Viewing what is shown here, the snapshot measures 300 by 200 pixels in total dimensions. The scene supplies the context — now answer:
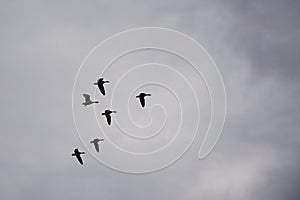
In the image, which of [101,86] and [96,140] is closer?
[101,86]

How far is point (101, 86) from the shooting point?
6019 inches

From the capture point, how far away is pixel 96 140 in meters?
170

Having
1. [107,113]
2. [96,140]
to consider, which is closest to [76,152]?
[96,140]

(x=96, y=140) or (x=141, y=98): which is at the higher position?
(x=141, y=98)

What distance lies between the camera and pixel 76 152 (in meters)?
169

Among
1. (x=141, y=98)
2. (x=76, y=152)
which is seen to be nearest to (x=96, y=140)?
(x=76, y=152)

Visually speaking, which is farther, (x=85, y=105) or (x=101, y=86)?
(x=85, y=105)

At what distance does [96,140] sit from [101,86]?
24181 millimetres

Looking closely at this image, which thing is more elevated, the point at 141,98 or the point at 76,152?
the point at 141,98

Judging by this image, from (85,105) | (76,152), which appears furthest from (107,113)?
(76,152)

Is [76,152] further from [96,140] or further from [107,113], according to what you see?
[107,113]

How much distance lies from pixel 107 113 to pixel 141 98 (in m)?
12.2

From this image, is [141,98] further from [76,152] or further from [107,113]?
[76,152]

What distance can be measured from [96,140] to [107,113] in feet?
42.6
